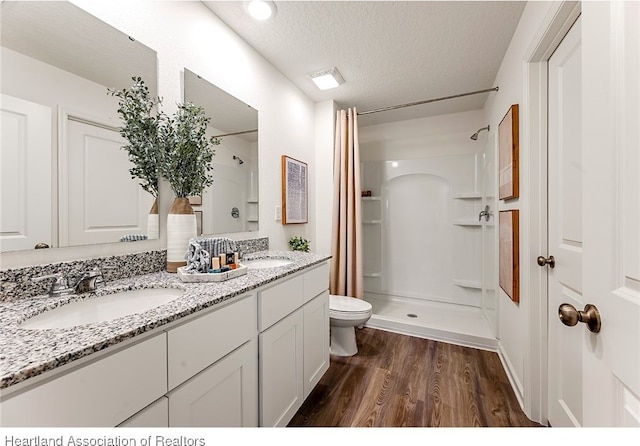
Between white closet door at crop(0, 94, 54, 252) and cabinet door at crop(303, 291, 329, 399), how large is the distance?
1145 mm

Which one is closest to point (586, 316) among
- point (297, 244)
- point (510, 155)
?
point (510, 155)

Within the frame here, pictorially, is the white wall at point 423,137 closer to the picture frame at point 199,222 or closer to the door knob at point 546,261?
the door knob at point 546,261

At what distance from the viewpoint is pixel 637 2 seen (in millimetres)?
449

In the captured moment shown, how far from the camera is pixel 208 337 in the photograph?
0.83 meters

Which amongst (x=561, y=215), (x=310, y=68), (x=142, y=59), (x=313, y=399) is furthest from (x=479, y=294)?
(x=142, y=59)

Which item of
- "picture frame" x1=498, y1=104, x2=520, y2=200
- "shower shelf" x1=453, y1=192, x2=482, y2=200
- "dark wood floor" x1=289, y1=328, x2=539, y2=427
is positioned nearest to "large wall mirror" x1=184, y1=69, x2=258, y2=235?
"dark wood floor" x1=289, y1=328, x2=539, y2=427

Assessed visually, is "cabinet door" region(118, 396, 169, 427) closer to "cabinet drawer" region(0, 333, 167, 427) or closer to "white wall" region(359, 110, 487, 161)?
"cabinet drawer" region(0, 333, 167, 427)

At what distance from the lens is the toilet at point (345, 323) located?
6.51 feet

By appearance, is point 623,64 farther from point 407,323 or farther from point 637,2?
point 407,323

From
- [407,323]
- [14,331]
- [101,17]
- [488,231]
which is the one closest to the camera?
[14,331]

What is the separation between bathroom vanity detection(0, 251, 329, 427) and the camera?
1.60ft

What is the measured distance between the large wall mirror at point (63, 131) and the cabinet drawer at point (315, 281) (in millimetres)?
869

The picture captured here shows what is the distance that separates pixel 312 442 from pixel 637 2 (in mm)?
1020

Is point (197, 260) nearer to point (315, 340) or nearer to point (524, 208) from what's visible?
A: point (315, 340)
